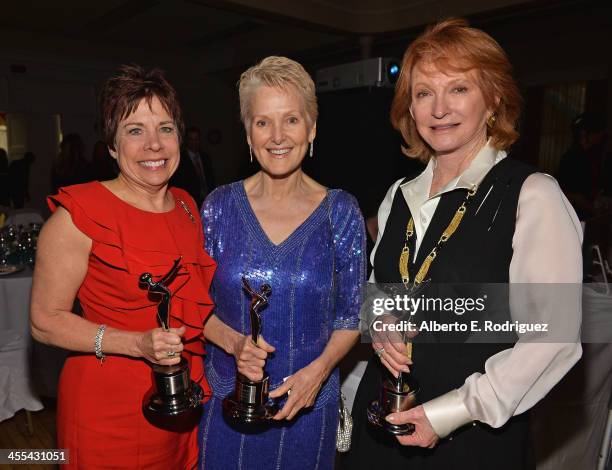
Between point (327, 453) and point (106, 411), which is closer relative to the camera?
point (106, 411)

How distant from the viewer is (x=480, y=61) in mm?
1423

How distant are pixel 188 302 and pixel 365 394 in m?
0.66

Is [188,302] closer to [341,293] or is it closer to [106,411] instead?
[106,411]

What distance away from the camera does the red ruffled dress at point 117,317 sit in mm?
1535

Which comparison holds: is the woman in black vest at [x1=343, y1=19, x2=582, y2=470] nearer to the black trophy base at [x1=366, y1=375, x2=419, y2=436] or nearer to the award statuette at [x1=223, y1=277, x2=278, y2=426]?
the black trophy base at [x1=366, y1=375, x2=419, y2=436]

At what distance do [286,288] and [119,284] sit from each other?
541 millimetres

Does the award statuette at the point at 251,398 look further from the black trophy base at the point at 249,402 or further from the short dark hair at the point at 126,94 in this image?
the short dark hair at the point at 126,94

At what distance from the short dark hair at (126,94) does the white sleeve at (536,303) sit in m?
1.14

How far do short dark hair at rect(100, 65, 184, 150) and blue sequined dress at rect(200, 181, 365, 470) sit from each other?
48 cm

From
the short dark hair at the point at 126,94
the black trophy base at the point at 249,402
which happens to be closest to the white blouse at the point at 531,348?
the black trophy base at the point at 249,402

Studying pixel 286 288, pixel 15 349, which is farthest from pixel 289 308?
pixel 15 349

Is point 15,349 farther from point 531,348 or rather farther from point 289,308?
point 531,348

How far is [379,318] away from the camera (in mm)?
1503

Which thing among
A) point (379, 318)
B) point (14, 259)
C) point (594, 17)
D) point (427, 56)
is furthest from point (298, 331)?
point (594, 17)
